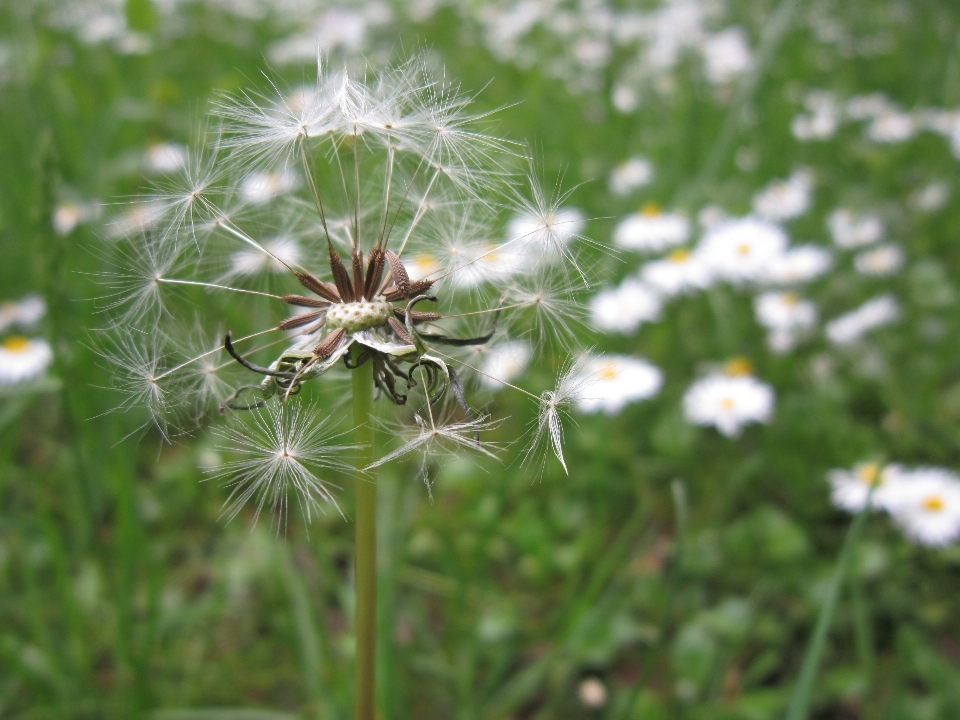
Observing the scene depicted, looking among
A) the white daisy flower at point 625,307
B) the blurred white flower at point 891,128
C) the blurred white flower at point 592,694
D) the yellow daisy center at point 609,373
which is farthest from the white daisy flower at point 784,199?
the blurred white flower at point 592,694

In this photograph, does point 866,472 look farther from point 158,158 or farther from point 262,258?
point 158,158

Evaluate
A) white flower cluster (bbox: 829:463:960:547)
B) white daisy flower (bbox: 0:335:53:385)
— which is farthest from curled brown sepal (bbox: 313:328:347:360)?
white daisy flower (bbox: 0:335:53:385)

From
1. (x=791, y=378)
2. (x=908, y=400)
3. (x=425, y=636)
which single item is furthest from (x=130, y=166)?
(x=908, y=400)

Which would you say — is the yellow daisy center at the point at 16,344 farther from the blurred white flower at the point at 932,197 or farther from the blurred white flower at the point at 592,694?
the blurred white flower at the point at 932,197

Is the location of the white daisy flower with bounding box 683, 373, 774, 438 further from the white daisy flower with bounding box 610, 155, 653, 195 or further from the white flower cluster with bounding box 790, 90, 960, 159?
the white flower cluster with bounding box 790, 90, 960, 159

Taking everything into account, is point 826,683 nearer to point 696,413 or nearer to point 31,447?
point 696,413
